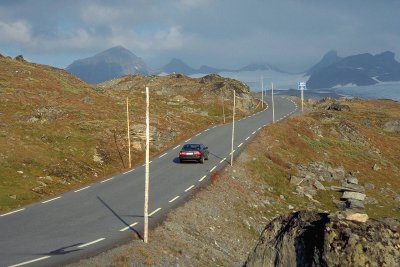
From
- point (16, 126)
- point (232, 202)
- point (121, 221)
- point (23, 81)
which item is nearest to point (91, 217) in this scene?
point (121, 221)

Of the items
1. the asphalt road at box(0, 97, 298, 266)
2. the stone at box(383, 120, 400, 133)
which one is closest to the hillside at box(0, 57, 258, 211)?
the asphalt road at box(0, 97, 298, 266)

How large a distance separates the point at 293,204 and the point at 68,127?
28531 millimetres

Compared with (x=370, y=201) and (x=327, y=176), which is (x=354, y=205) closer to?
(x=370, y=201)

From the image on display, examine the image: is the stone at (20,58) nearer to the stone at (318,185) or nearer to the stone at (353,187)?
the stone at (318,185)

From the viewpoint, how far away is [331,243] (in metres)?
14.1

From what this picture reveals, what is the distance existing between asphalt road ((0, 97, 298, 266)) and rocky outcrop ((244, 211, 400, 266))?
918 centimetres

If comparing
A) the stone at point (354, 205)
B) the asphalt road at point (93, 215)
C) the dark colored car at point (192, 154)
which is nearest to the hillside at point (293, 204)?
the stone at point (354, 205)

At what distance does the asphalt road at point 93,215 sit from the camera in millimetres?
20500

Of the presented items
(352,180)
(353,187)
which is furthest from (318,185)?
(352,180)

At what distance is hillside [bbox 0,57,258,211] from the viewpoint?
37.9m

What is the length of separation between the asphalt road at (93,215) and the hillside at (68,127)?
3412mm

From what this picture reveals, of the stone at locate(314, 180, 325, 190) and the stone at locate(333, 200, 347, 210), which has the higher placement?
the stone at locate(314, 180, 325, 190)

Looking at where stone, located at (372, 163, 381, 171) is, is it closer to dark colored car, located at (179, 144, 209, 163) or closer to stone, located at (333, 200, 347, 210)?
stone, located at (333, 200, 347, 210)

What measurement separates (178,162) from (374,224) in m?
34.2
